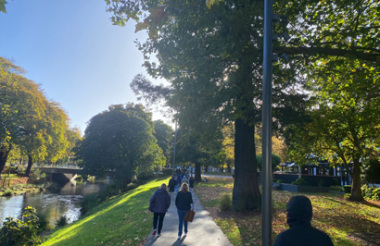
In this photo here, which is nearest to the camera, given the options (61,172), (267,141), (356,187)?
(267,141)

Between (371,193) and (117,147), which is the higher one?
(117,147)

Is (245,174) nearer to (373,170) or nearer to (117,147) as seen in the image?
(373,170)

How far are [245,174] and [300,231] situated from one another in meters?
9.98

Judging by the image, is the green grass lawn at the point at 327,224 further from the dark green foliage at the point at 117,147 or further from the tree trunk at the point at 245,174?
the dark green foliage at the point at 117,147

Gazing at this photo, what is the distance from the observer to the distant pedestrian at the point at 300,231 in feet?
8.21

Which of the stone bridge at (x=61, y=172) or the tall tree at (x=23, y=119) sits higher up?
the tall tree at (x=23, y=119)

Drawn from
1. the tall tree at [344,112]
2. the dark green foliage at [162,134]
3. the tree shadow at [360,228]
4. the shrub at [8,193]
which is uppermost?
the dark green foliage at [162,134]

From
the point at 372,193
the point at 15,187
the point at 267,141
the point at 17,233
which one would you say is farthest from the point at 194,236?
the point at 15,187

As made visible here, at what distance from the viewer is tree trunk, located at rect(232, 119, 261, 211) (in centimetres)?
1209

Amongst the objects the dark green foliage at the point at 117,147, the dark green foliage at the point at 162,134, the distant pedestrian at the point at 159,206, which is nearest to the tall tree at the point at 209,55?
the distant pedestrian at the point at 159,206

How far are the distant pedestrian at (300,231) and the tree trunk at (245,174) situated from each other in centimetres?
962

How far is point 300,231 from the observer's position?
101 inches

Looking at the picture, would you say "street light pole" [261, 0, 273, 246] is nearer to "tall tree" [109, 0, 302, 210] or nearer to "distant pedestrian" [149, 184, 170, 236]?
"tall tree" [109, 0, 302, 210]

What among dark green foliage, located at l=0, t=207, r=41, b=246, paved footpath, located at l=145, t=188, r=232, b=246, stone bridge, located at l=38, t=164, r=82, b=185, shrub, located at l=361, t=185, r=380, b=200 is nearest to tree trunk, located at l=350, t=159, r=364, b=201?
shrub, located at l=361, t=185, r=380, b=200
